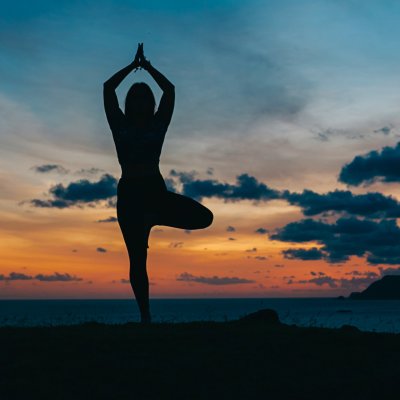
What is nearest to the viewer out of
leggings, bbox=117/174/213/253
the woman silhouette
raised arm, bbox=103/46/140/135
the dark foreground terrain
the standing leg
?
the dark foreground terrain

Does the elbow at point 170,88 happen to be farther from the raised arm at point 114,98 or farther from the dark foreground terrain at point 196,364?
the dark foreground terrain at point 196,364

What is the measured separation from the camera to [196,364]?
1009cm

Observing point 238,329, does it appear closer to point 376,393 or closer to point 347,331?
point 347,331

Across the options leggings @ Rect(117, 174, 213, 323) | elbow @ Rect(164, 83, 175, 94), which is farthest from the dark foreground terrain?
elbow @ Rect(164, 83, 175, 94)

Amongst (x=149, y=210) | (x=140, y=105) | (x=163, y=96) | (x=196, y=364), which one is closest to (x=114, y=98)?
(x=140, y=105)

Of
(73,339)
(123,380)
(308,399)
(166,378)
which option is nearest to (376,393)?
(308,399)

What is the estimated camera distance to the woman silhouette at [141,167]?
1300 cm

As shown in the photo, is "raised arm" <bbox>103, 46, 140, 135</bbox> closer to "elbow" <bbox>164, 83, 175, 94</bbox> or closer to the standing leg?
"elbow" <bbox>164, 83, 175, 94</bbox>

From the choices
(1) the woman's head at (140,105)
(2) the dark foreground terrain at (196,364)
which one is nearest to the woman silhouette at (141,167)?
(1) the woman's head at (140,105)

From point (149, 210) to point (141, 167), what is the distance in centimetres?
89

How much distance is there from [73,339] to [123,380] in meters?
2.07

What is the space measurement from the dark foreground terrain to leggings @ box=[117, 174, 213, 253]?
6.69 ft

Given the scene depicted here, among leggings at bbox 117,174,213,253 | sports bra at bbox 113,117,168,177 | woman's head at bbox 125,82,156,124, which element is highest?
woman's head at bbox 125,82,156,124

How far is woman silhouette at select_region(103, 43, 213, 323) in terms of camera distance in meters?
13.0
